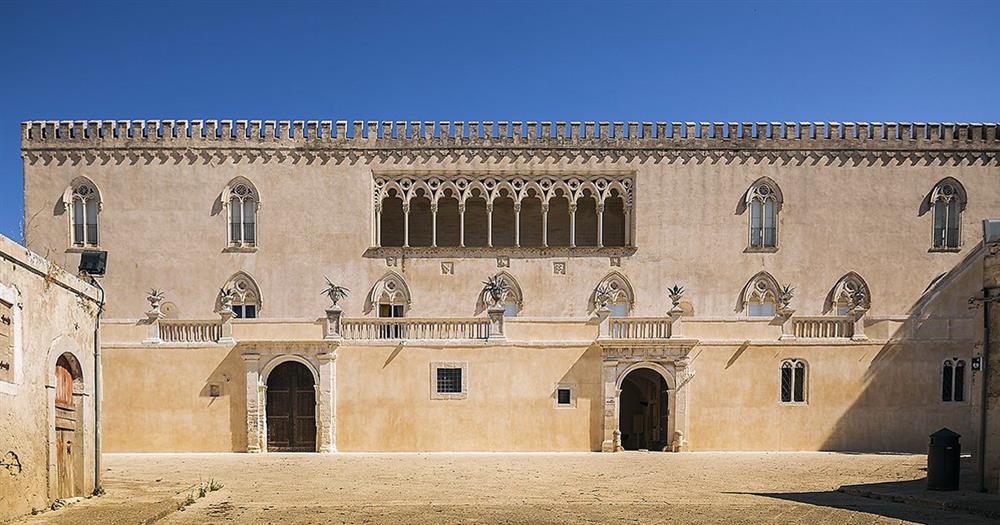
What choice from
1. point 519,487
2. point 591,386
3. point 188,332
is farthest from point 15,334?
point 591,386

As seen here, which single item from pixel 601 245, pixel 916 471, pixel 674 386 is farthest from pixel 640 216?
pixel 916 471

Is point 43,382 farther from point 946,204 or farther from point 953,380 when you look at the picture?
point 946,204

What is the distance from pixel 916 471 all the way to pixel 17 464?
17.6 metres

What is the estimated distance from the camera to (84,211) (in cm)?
2791

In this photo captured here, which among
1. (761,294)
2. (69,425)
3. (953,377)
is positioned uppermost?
(761,294)

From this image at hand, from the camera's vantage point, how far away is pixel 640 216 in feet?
92.6

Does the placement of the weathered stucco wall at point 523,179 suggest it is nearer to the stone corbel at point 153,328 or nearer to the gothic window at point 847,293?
the gothic window at point 847,293

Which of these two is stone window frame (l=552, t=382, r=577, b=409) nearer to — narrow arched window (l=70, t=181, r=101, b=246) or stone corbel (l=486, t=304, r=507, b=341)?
stone corbel (l=486, t=304, r=507, b=341)

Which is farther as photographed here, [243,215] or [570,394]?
[243,215]

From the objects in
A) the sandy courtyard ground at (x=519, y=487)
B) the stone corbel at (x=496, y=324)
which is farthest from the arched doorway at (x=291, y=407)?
the stone corbel at (x=496, y=324)

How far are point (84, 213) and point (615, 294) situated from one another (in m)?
19.9

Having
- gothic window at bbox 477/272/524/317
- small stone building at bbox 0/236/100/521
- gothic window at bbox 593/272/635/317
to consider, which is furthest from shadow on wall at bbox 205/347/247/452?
gothic window at bbox 593/272/635/317

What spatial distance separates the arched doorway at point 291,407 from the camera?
2227 cm

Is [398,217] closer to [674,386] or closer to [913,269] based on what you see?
[674,386]
